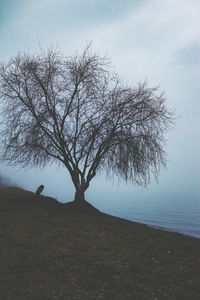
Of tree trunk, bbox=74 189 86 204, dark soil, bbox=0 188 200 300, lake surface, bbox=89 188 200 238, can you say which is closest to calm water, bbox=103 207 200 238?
lake surface, bbox=89 188 200 238

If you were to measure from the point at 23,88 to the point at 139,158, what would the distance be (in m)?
8.82

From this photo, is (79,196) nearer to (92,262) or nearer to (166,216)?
(92,262)

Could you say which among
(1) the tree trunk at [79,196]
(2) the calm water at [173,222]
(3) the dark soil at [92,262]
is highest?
(2) the calm water at [173,222]

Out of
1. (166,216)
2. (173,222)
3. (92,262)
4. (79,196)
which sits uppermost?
(166,216)

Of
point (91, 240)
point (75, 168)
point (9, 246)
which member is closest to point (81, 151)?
point (75, 168)

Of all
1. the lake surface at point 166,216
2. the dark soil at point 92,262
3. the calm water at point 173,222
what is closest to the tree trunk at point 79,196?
the dark soil at point 92,262

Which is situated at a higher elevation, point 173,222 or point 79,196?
point 173,222

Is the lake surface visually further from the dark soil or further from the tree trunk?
the dark soil

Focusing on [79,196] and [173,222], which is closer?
[79,196]

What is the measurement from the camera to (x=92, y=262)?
8266mm

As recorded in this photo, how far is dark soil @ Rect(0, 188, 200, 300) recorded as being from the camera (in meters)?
6.38

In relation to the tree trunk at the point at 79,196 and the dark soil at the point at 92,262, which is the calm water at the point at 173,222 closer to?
the tree trunk at the point at 79,196

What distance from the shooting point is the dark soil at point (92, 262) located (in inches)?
251

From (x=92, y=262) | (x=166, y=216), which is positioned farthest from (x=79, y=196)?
(x=166, y=216)
